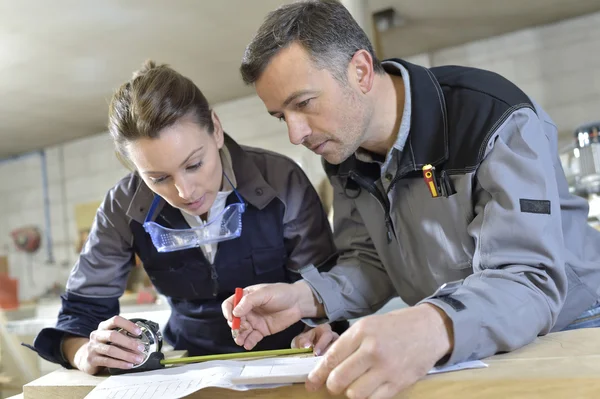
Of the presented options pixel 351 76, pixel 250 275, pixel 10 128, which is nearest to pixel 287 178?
pixel 250 275

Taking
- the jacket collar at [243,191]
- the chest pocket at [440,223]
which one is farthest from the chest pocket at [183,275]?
the chest pocket at [440,223]

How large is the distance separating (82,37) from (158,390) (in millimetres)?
3399

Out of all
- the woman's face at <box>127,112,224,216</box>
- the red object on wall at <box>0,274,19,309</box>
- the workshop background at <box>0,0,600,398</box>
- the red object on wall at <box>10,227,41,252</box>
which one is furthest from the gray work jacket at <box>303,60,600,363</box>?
the red object on wall at <box>10,227,41,252</box>

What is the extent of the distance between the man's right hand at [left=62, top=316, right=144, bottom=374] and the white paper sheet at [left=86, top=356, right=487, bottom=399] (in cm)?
8

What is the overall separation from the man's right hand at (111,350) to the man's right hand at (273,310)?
21cm

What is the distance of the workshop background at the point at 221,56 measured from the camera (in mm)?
3482

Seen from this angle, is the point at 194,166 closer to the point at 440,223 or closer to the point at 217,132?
the point at 217,132

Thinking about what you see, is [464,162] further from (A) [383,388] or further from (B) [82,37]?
(B) [82,37]

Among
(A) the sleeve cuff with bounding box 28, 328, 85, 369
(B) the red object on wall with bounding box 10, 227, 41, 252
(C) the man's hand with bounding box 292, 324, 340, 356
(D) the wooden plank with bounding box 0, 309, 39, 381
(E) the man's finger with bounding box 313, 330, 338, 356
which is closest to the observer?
(E) the man's finger with bounding box 313, 330, 338, 356

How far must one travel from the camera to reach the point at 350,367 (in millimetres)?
751

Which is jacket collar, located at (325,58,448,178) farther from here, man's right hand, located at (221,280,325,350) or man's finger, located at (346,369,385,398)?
man's finger, located at (346,369,385,398)

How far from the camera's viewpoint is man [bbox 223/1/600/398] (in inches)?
36.0

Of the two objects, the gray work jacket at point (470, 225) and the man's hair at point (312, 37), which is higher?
the man's hair at point (312, 37)

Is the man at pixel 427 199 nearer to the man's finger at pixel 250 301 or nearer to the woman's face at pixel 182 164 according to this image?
the man's finger at pixel 250 301
